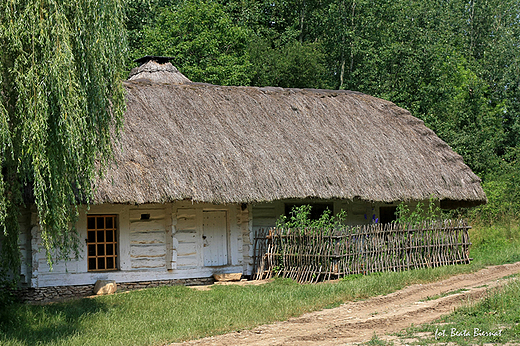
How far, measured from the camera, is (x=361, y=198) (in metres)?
15.3

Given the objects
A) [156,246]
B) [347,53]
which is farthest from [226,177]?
[347,53]

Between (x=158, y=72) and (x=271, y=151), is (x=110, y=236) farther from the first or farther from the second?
(x=158, y=72)

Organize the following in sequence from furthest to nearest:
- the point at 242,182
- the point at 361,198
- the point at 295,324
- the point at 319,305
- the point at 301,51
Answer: the point at 301,51 → the point at 361,198 → the point at 242,182 → the point at 319,305 → the point at 295,324

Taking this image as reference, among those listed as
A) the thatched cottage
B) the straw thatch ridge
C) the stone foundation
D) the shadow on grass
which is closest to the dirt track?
the shadow on grass

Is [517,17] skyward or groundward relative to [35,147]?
skyward

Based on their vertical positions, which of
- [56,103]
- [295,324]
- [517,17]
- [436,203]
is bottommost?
[295,324]

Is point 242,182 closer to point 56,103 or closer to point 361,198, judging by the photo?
point 361,198

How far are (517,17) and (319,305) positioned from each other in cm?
3270

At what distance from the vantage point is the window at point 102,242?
44.7ft

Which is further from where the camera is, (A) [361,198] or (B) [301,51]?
(B) [301,51]

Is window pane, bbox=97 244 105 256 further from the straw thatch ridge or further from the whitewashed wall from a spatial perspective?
the straw thatch ridge

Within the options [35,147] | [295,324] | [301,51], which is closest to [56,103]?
[35,147]

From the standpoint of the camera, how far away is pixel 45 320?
9844 millimetres

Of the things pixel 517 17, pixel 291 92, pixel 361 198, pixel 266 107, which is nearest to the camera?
pixel 361 198
